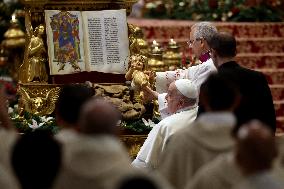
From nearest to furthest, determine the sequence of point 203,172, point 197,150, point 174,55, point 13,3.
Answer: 1. point 203,172
2. point 197,150
3. point 174,55
4. point 13,3

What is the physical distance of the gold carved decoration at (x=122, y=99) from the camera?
1360 cm

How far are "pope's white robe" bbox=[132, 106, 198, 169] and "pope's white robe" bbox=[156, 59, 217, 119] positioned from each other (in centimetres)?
48

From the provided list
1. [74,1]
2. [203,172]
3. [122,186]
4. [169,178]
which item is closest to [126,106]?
[74,1]

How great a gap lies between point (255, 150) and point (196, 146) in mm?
1538

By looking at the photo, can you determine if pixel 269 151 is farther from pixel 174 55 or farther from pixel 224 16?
pixel 224 16

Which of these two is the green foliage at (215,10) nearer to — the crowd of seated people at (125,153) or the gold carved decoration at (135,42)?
the gold carved decoration at (135,42)

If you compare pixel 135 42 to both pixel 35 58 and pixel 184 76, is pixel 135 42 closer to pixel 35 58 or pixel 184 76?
pixel 35 58

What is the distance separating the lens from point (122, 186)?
6.05m

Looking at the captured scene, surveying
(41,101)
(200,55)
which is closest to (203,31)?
(200,55)

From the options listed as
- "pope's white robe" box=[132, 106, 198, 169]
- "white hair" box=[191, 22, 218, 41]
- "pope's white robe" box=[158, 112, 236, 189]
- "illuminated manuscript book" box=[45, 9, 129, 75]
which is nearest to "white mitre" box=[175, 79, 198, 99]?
"pope's white robe" box=[132, 106, 198, 169]

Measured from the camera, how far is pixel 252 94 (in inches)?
403

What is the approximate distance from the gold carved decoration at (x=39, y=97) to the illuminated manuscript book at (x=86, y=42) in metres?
0.35

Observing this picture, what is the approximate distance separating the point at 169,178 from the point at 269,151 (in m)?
1.98

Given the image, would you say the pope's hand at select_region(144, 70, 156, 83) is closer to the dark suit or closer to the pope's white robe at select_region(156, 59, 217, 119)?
the pope's white robe at select_region(156, 59, 217, 119)
